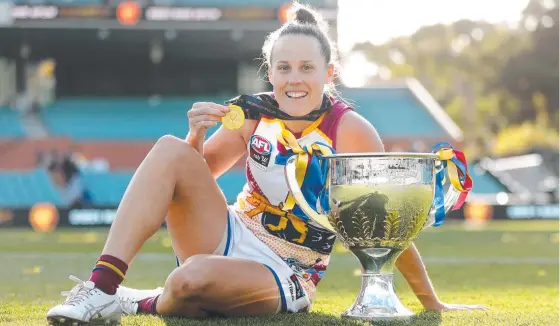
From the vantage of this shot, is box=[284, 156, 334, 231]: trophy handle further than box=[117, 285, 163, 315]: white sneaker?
No

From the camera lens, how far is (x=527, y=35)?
46000 mm

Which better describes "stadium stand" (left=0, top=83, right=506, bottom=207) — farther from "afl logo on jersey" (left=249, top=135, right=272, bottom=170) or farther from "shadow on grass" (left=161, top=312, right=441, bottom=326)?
"shadow on grass" (left=161, top=312, right=441, bottom=326)

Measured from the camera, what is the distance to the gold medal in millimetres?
3240

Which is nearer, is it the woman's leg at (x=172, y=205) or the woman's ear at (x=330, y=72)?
the woman's leg at (x=172, y=205)

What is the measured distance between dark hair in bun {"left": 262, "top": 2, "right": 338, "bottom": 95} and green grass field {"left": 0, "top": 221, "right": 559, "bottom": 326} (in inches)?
37.4

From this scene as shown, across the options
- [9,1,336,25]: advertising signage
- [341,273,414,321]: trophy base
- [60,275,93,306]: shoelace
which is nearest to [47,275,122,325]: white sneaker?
[60,275,93,306]: shoelace

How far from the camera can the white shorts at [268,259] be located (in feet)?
10.7

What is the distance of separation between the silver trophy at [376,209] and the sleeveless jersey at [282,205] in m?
0.25

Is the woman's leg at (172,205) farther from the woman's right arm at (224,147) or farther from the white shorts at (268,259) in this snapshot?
the woman's right arm at (224,147)

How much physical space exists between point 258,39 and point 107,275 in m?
17.4

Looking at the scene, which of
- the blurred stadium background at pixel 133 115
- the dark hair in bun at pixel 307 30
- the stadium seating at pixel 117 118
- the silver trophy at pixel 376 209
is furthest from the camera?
the stadium seating at pixel 117 118

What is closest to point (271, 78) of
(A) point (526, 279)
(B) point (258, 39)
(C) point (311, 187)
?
(C) point (311, 187)

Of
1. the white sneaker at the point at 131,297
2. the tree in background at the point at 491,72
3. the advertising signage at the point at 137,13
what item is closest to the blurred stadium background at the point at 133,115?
the advertising signage at the point at 137,13

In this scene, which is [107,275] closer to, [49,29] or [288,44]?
[288,44]
